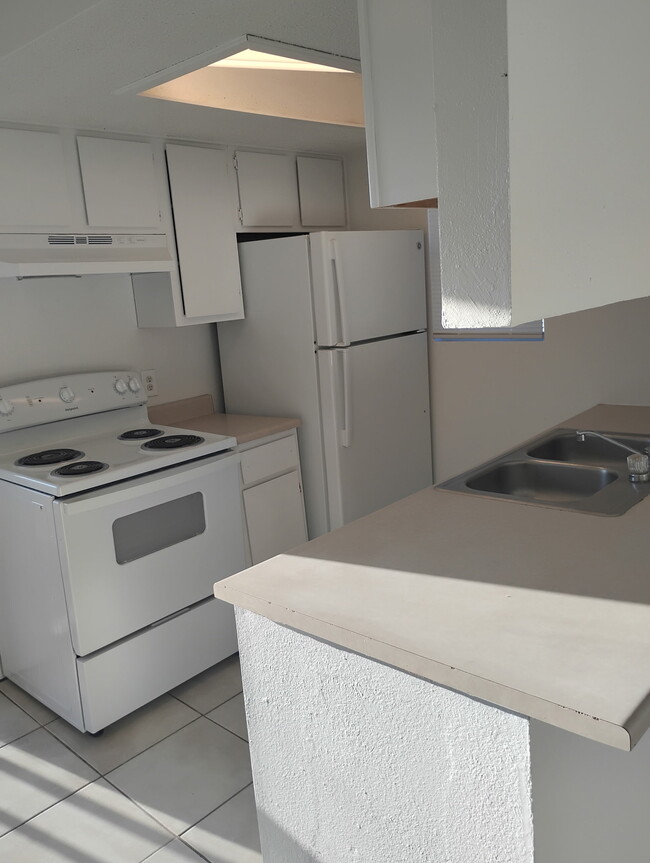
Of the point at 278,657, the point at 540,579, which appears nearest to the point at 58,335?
the point at 278,657

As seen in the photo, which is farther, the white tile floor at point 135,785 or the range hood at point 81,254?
the range hood at point 81,254

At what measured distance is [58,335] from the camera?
3.04m

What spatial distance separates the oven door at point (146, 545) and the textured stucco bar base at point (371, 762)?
109 cm

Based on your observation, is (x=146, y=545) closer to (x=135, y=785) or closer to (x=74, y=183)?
(x=135, y=785)

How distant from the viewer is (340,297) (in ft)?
10.4

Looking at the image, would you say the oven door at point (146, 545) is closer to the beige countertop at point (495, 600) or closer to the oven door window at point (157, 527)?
the oven door window at point (157, 527)

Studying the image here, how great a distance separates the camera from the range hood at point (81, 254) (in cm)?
256

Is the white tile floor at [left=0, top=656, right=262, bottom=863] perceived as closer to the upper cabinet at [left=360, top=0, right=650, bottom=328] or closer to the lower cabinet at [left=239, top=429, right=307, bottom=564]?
the lower cabinet at [left=239, top=429, right=307, bottom=564]

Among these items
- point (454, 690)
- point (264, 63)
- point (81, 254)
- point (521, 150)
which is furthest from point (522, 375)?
point (521, 150)

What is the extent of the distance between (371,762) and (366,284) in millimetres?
2394

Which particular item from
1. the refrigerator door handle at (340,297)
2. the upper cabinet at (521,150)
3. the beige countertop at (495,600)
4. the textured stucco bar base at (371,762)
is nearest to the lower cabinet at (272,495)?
the refrigerator door handle at (340,297)

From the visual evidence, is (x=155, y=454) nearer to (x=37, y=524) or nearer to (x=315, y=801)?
(x=37, y=524)

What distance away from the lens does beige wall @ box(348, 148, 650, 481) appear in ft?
10.1

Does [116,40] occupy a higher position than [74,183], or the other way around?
[116,40]
